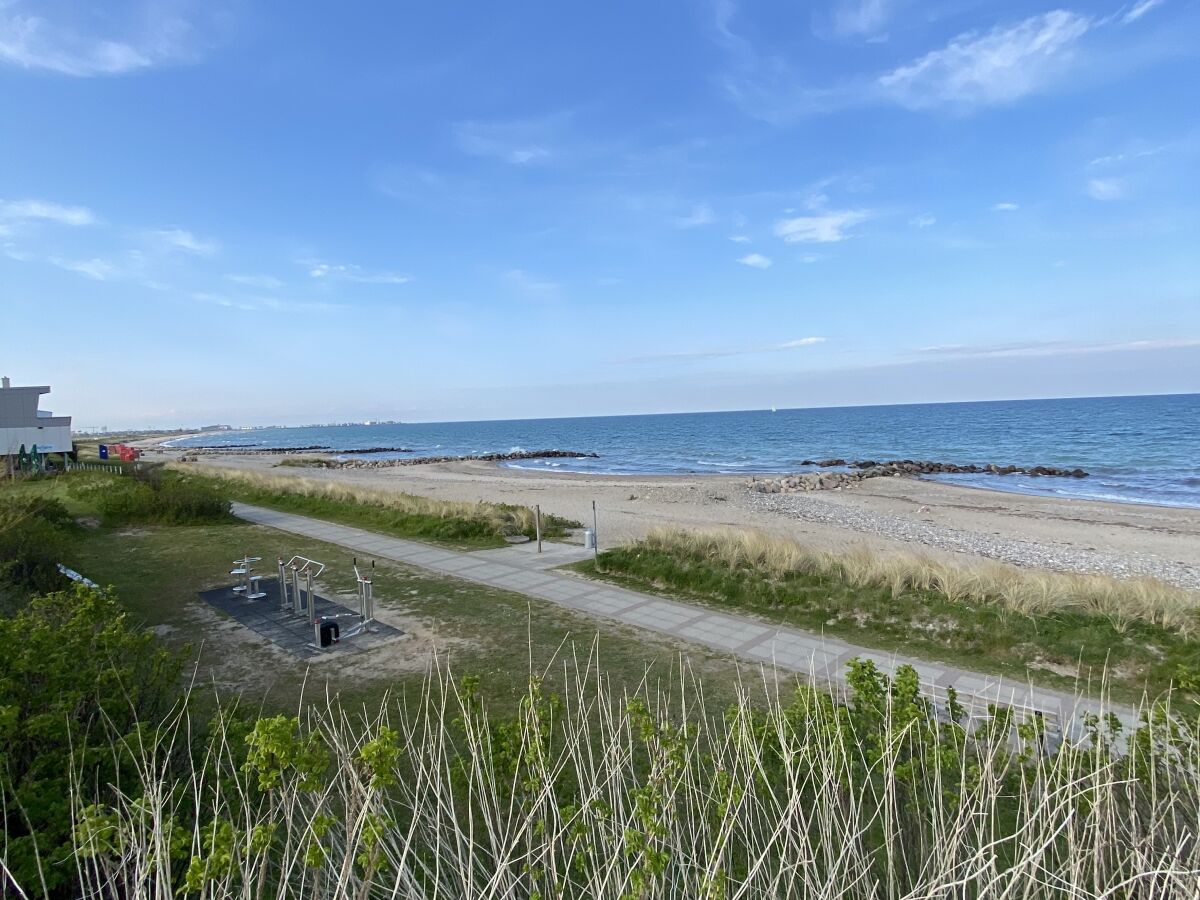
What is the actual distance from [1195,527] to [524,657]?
24.5m

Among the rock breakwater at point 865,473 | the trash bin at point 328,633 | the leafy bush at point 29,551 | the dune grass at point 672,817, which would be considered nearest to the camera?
the dune grass at point 672,817

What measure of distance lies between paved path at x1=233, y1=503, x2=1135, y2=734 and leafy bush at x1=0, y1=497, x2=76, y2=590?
Answer: 15.5ft

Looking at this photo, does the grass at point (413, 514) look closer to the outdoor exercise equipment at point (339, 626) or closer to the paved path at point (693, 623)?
the paved path at point (693, 623)

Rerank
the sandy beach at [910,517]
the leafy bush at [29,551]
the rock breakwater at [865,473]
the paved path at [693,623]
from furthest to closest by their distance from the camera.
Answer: the rock breakwater at [865,473]
the sandy beach at [910,517]
the leafy bush at [29,551]
the paved path at [693,623]

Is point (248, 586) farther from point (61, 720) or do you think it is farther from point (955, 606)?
point (955, 606)

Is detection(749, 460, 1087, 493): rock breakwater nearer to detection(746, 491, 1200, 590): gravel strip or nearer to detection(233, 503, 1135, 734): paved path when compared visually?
detection(746, 491, 1200, 590): gravel strip

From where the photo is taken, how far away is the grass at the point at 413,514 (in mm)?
14016

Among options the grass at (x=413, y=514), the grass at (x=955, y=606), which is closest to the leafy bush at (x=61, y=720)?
the grass at (x=955, y=606)

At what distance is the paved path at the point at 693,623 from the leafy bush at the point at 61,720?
3569mm

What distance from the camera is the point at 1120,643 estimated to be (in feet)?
22.4

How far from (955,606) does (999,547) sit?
10777mm

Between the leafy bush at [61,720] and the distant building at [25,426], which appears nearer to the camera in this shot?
the leafy bush at [61,720]

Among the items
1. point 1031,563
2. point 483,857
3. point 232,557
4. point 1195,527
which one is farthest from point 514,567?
point 1195,527

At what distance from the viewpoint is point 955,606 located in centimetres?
811
